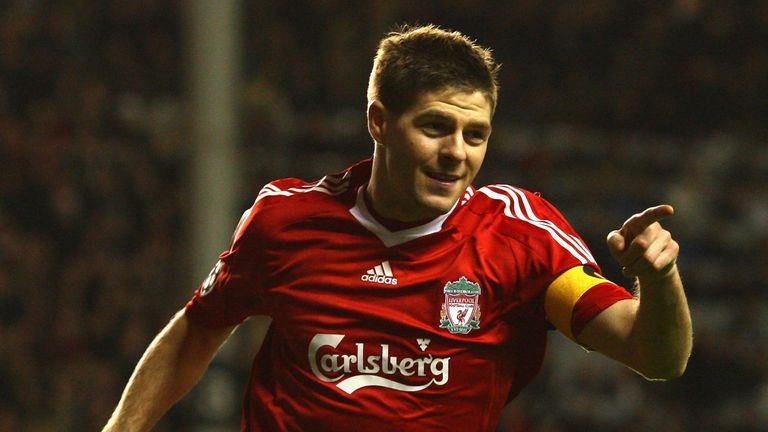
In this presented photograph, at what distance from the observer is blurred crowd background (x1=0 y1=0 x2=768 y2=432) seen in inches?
274

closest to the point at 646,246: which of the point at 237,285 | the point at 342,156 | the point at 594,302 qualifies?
the point at 594,302

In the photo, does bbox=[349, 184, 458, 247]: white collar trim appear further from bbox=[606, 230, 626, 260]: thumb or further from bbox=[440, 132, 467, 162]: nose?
bbox=[606, 230, 626, 260]: thumb

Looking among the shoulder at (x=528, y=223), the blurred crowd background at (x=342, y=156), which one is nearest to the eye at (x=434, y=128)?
the shoulder at (x=528, y=223)

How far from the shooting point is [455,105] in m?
2.71

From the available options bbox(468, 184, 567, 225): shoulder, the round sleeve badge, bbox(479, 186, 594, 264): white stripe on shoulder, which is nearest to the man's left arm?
bbox(479, 186, 594, 264): white stripe on shoulder

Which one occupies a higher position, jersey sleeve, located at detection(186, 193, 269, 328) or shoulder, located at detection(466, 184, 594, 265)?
shoulder, located at detection(466, 184, 594, 265)

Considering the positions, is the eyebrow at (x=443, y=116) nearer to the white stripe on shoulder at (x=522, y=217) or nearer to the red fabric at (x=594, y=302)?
the white stripe on shoulder at (x=522, y=217)

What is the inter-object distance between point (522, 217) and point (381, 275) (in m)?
0.32

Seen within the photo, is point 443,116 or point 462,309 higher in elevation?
point 443,116

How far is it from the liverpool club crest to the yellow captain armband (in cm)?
15

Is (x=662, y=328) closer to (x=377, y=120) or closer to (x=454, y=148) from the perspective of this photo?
(x=454, y=148)

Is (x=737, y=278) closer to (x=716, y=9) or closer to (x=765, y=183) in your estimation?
(x=765, y=183)

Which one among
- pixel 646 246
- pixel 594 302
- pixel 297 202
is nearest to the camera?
pixel 646 246

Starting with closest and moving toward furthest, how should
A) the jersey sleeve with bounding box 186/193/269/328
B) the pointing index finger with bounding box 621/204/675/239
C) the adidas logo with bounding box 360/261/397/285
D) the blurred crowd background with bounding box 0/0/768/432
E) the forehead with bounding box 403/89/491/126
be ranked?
the pointing index finger with bounding box 621/204/675/239 < the forehead with bounding box 403/89/491/126 < the adidas logo with bounding box 360/261/397/285 < the jersey sleeve with bounding box 186/193/269/328 < the blurred crowd background with bounding box 0/0/768/432
